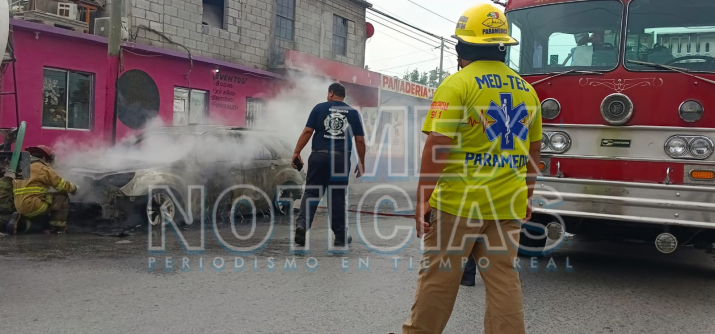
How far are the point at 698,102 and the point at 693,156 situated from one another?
0.46 metres

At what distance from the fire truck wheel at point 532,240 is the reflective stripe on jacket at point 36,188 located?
17.8ft

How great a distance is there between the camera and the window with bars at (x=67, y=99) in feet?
44.8

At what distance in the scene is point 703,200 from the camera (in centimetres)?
495

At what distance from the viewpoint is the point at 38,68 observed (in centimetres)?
1323

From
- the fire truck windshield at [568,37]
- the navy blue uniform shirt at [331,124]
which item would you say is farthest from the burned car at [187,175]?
the fire truck windshield at [568,37]

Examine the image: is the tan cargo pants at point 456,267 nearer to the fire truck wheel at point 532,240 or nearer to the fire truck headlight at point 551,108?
the fire truck headlight at point 551,108

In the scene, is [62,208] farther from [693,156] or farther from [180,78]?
[180,78]

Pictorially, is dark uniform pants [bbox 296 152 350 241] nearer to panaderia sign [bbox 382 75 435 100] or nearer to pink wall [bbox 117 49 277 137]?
pink wall [bbox 117 49 277 137]

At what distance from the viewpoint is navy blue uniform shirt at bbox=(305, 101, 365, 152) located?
263 inches

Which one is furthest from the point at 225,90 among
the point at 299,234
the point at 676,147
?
the point at 676,147

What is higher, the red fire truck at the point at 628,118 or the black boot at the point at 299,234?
the red fire truck at the point at 628,118

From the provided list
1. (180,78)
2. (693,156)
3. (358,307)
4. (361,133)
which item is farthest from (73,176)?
(180,78)

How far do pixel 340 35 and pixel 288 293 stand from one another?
20446mm

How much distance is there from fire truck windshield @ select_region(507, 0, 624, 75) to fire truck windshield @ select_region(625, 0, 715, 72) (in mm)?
155
